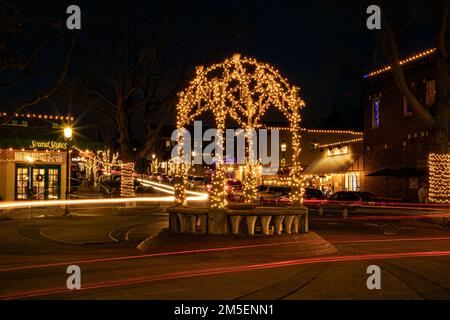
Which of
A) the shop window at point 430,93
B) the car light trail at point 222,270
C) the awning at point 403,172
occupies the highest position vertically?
the shop window at point 430,93

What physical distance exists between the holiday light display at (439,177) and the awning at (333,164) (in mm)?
14484

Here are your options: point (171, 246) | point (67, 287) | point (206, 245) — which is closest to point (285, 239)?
point (206, 245)

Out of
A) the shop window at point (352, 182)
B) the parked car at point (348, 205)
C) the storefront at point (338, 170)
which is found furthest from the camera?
the shop window at point (352, 182)

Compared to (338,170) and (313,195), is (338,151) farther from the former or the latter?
(313,195)

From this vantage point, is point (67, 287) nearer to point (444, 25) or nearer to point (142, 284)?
Answer: point (142, 284)

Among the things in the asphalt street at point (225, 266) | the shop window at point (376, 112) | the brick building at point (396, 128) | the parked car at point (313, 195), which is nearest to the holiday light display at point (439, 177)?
the brick building at point (396, 128)

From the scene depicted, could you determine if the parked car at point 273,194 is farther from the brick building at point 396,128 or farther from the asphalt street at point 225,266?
the asphalt street at point 225,266

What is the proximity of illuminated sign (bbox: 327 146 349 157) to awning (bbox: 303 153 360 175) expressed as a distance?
12.2 inches

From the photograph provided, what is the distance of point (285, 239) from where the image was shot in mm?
15828

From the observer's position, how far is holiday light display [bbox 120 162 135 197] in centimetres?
3736

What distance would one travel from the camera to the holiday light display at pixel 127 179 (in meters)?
37.4

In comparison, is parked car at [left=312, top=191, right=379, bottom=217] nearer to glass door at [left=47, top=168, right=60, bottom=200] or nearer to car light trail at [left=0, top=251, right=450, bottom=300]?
glass door at [left=47, top=168, right=60, bottom=200]

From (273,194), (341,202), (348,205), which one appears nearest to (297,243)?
(348,205)

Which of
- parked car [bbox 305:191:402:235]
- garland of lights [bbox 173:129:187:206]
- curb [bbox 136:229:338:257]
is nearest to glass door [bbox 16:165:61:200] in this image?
parked car [bbox 305:191:402:235]
